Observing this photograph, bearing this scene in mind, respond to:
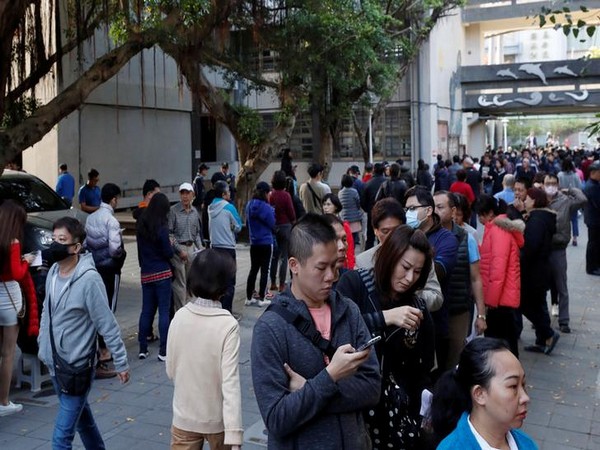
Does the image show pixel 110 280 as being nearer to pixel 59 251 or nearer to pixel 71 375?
pixel 59 251

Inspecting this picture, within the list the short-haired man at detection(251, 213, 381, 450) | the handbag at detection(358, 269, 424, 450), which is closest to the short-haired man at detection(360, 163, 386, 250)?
the handbag at detection(358, 269, 424, 450)

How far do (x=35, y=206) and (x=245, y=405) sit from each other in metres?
5.50

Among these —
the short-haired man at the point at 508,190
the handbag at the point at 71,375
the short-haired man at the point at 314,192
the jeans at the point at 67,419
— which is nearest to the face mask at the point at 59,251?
the handbag at the point at 71,375

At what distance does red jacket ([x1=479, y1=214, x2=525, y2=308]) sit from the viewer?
5.97 metres

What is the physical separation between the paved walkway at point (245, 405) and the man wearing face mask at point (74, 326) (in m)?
0.97

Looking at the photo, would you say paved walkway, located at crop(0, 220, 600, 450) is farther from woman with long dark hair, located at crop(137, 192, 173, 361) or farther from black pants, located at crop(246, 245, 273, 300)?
black pants, located at crop(246, 245, 273, 300)

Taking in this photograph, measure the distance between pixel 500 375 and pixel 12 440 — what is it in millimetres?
3993

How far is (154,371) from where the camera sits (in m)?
6.50

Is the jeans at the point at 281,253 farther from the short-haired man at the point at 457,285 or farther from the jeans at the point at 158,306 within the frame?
the short-haired man at the point at 457,285

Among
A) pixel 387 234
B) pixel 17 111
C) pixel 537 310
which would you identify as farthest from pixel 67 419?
pixel 17 111

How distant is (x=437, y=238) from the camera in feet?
14.6

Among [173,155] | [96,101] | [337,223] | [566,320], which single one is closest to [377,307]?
[337,223]

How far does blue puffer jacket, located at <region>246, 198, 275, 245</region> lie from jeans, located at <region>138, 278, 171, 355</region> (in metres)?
2.23

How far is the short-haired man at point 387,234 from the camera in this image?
142 inches
